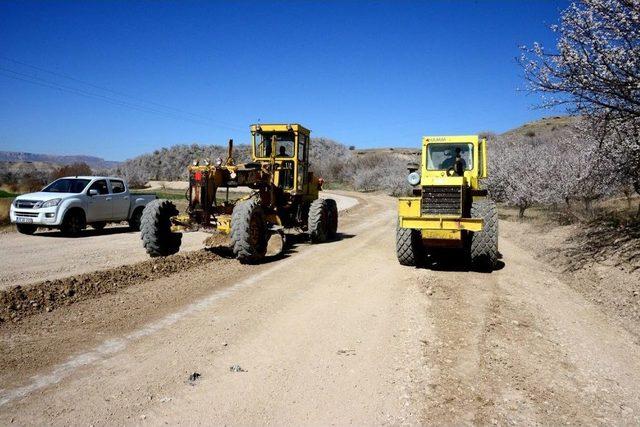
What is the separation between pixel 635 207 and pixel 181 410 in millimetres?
16800

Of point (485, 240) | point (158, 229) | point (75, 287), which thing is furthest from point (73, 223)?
point (485, 240)

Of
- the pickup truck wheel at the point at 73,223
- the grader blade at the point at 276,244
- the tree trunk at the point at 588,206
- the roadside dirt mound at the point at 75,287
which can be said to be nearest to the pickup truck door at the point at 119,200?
the pickup truck wheel at the point at 73,223

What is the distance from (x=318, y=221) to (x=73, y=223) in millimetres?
7143

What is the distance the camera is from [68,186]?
47.3 ft

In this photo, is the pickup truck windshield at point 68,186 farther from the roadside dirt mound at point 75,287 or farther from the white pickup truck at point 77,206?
the roadside dirt mound at point 75,287

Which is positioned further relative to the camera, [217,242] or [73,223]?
[73,223]

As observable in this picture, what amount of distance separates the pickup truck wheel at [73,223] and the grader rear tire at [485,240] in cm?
1089

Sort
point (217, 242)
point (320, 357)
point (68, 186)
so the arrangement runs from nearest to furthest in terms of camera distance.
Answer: point (320, 357) < point (217, 242) < point (68, 186)

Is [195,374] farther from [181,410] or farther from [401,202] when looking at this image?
[401,202]

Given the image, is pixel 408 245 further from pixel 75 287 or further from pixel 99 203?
pixel 99 203

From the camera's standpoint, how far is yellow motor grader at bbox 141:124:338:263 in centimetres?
948

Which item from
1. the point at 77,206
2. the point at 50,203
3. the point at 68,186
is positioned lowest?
the point at 77,206

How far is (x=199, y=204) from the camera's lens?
9.94m

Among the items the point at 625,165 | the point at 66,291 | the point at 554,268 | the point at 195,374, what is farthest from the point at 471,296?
the point at 625,165
